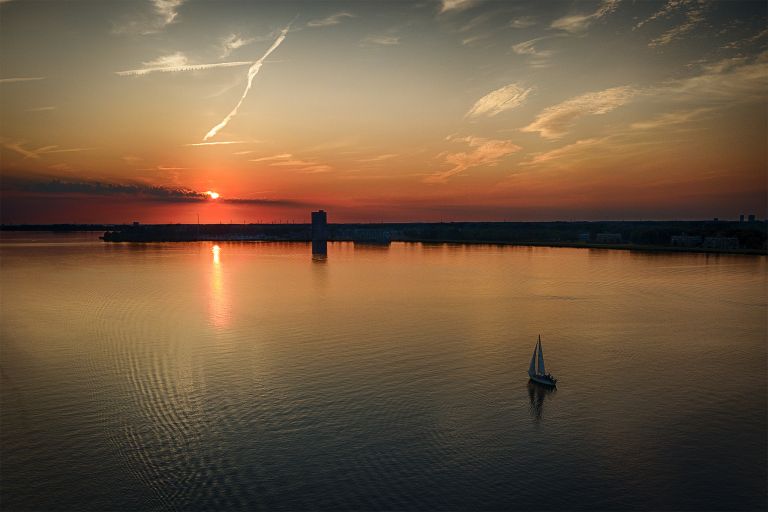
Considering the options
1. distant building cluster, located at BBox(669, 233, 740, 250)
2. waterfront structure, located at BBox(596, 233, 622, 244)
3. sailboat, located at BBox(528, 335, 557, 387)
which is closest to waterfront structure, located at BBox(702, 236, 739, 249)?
distant building cluster, located at BBox(669, 233, 740, 250)

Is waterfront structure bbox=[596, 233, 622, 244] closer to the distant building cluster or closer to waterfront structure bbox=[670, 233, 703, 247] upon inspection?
the distant building cluster

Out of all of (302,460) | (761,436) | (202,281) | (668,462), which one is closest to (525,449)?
(668,462)

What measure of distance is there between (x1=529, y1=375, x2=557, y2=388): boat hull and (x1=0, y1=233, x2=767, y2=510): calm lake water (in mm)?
946

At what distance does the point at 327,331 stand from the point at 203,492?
2806 centimetres

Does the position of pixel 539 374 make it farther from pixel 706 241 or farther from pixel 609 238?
pixel 609 238

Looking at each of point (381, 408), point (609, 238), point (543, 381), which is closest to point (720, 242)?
point (609, 238)

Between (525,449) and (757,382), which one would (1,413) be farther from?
(757,382)

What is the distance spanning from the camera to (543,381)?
30688 millimetres

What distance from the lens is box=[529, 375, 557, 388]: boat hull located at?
99.8 feet

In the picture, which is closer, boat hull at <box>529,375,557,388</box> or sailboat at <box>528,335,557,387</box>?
boat hull at <box>529,375,557,388</box>

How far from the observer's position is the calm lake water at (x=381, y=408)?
19688mm

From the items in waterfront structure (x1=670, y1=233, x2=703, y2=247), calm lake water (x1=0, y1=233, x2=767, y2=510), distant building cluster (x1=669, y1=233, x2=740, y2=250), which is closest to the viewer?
calm lake water (x1=0, y1=233, x2=767, y2=510)

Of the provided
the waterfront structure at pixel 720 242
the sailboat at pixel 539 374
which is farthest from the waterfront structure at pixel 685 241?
the sailboat at pixel 539 374

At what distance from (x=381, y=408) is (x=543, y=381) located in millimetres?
9985
